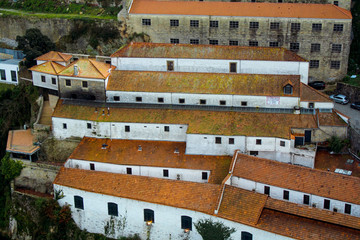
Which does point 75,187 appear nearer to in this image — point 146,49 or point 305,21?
point 146,49

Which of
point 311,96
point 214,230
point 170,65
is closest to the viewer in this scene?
point 214,230

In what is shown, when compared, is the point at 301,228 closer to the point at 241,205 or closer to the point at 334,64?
the point at 241,205

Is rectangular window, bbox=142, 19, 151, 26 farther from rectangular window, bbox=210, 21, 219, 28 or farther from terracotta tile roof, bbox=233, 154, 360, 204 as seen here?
terracotta tile roof, bbox=233, 154, 360, 204

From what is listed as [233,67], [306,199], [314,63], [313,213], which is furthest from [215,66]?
[313,213]

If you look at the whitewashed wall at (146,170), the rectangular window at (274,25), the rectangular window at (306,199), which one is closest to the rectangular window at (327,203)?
the rectangular window at (306,199)

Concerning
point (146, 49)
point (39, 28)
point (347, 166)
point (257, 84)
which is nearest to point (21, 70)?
point (39, 28)
